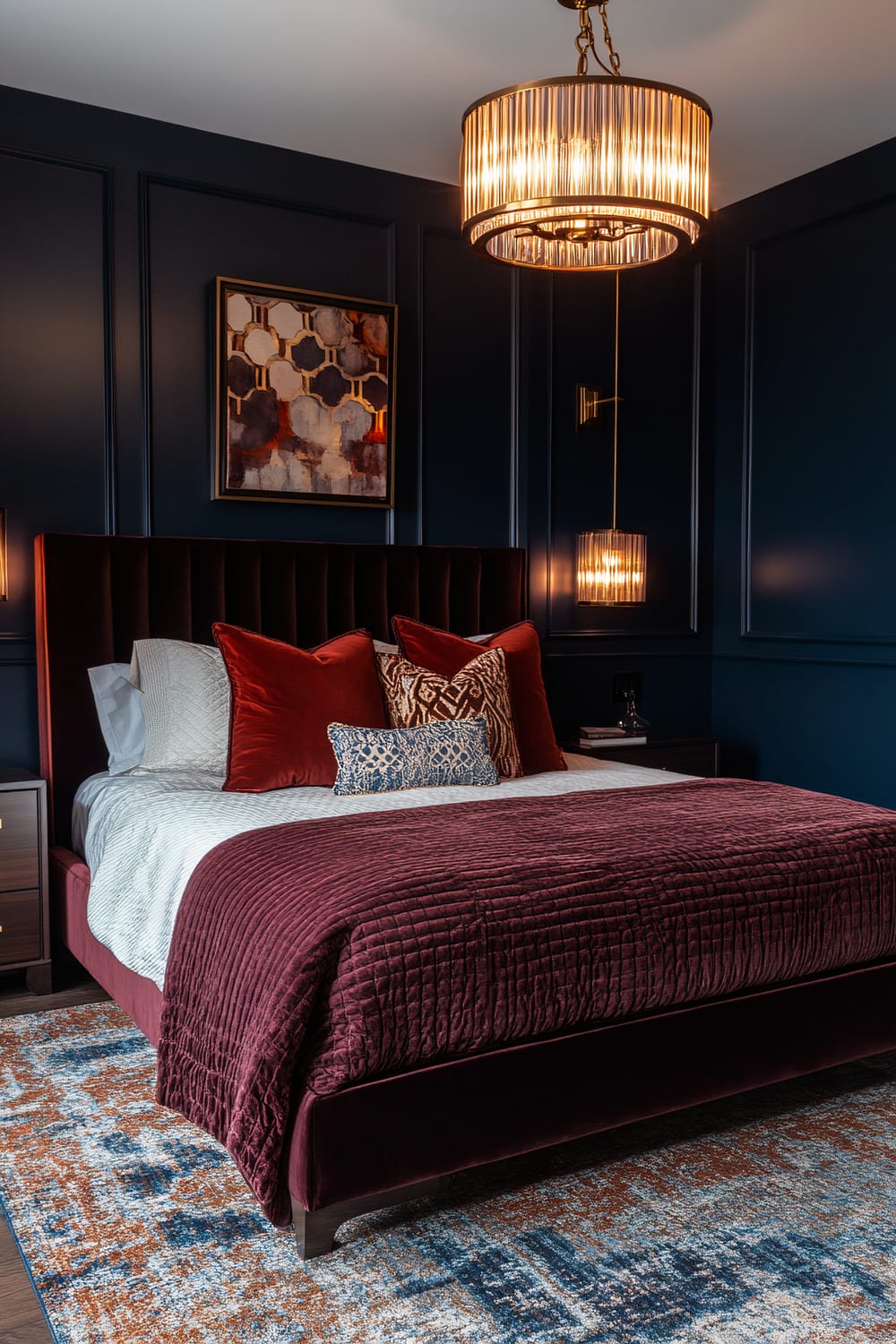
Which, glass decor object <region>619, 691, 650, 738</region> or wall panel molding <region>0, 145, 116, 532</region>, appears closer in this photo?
wall panel molding <region>0, 145, 116, 532</region>

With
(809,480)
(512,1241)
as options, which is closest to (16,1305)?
(512,1241)

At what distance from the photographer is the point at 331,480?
4203mm

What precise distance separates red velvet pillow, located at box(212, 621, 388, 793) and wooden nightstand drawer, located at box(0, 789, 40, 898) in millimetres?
613

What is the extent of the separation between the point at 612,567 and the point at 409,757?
172 centimetres

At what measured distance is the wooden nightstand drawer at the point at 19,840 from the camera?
3.24 meters

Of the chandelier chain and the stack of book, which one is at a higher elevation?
the chandelier chain

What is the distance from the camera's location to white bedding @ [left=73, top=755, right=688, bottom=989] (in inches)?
100

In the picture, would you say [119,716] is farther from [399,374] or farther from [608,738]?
[608,738]

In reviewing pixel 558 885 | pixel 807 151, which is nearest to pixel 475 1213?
pixel 558 885

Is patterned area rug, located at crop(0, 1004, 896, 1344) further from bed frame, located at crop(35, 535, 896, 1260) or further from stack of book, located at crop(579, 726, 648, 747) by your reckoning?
stack of book, located at crop(579, 726, 648, 747)

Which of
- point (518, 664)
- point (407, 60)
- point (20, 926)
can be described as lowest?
point (20, 926)

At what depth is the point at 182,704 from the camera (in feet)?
11.3

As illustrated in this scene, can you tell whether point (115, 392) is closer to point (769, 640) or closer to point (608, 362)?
point (608, 362)

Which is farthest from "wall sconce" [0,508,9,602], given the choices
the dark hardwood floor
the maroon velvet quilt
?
the dark hardwood floor
